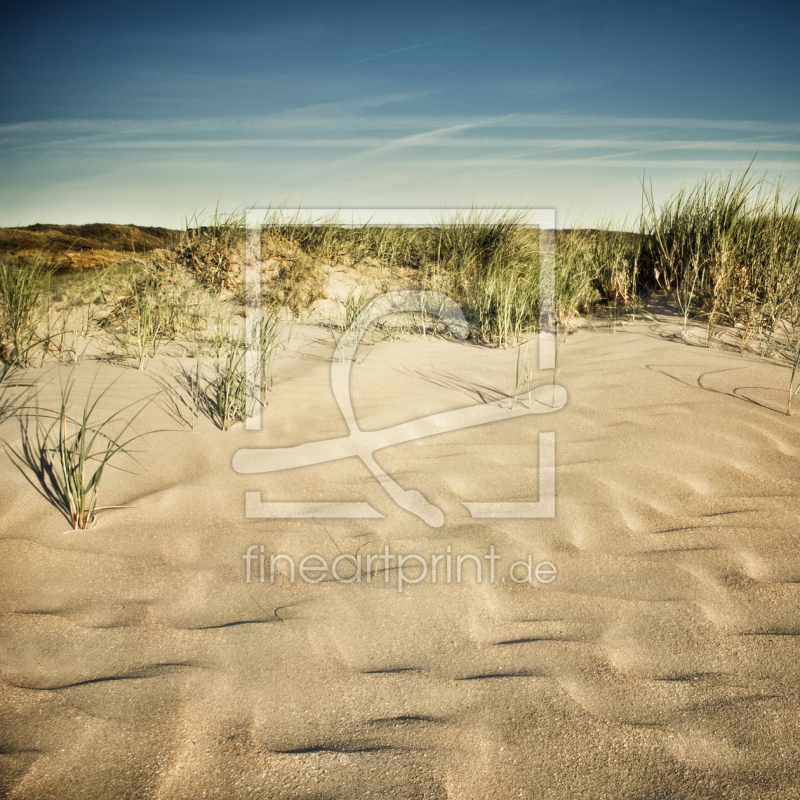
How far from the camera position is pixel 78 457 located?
90.7 inches

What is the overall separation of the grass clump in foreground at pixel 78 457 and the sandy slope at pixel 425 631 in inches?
2.7

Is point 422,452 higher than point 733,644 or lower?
higher

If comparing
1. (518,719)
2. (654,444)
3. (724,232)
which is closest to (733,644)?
(518,719)

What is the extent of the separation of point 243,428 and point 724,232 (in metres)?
4.03

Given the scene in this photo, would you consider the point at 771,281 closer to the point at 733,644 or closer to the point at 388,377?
the point at 388,377

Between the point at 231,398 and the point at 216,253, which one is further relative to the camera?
the point at 216,253

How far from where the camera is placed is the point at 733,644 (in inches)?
55.2

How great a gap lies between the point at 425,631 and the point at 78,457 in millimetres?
1645

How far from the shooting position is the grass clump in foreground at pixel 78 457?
192cm

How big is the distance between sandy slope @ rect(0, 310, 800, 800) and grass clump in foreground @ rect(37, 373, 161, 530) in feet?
0.23
